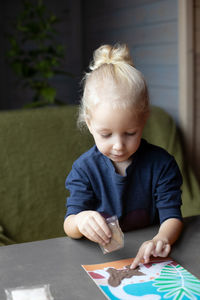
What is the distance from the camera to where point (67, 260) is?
2.80 feet

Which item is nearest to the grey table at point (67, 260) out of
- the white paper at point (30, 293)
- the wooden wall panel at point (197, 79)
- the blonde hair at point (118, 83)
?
the white paper at point (30, 293)

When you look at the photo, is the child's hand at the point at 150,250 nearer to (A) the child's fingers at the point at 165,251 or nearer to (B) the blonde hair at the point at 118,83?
(A) the child's fingers at the point at 165,251

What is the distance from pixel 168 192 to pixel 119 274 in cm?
34

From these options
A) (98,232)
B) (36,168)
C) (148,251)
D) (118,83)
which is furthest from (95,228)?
(36,168)

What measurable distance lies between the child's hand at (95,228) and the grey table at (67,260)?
0.04 meters

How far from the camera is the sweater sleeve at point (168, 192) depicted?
1.07 m

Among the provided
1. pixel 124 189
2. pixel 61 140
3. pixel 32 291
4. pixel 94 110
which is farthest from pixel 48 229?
pixel 32 291

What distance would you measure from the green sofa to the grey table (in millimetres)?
881

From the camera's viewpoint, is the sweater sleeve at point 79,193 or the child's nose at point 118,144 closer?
the child's nose at point 118,144

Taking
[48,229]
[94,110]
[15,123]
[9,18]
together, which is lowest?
[48,229]

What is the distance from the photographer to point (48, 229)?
1917 millimetres

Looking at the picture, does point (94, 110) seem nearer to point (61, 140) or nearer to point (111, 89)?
point (111, 89)

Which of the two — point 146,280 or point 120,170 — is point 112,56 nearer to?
point 120,170

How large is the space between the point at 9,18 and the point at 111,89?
8.60 ft
